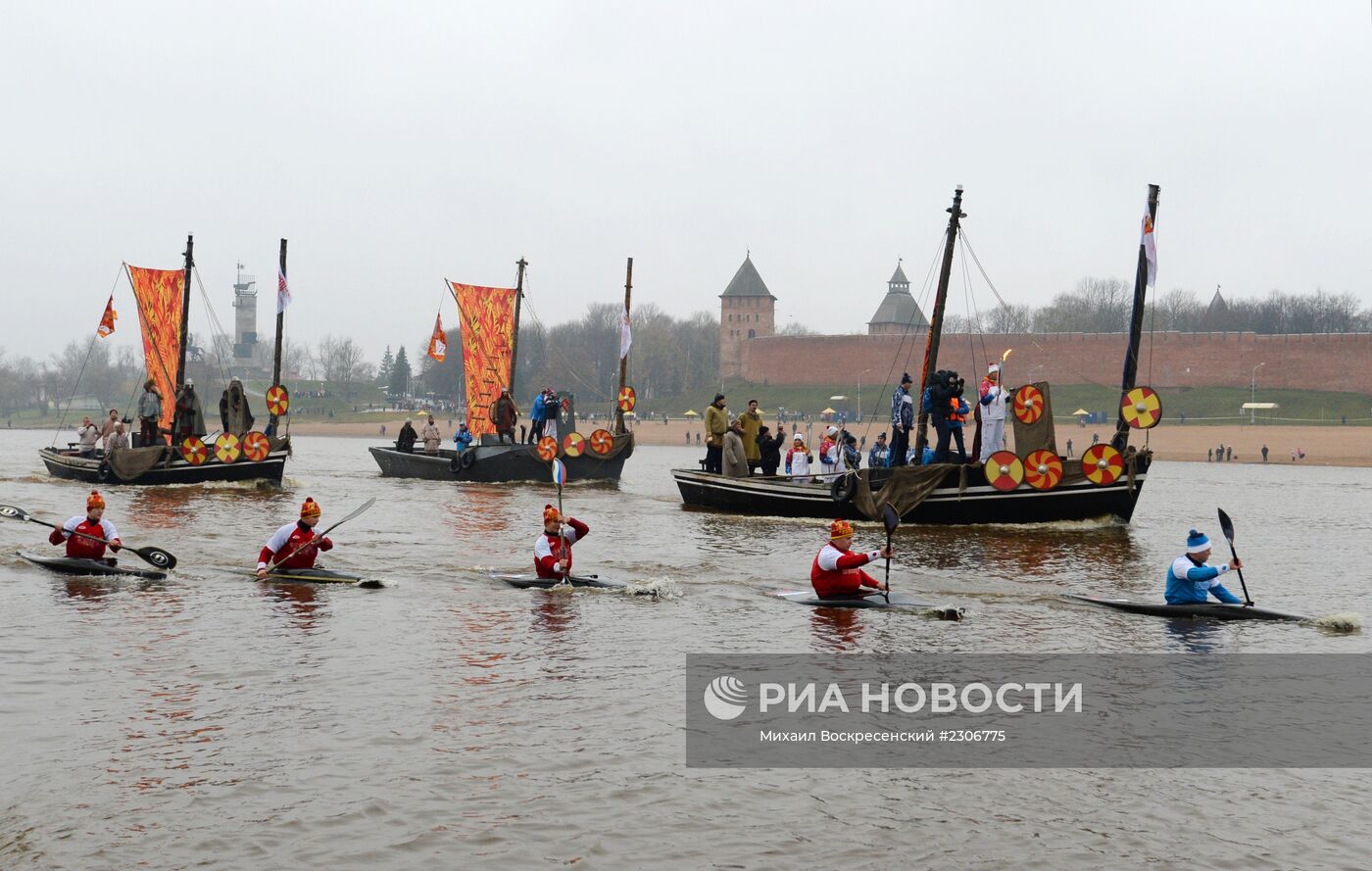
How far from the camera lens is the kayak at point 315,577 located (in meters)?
16.2

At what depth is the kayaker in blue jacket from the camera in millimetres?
14086

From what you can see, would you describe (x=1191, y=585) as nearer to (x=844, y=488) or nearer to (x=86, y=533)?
(x=844, y=488)

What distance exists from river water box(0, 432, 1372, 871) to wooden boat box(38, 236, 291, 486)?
43.2 ft

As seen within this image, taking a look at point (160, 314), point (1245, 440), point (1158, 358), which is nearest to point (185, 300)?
point (160, 314)

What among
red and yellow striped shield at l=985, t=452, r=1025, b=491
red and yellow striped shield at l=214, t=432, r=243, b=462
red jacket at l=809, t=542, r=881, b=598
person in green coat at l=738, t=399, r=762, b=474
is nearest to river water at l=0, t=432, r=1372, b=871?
red jacket at l=809, t=542, r=881, b=598

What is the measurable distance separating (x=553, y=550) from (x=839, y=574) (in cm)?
362

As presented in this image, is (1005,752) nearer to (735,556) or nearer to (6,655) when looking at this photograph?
(6,655)

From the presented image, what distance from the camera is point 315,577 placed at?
16172mm

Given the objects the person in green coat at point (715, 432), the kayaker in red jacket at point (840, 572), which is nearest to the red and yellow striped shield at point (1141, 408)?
the person in green coat at point (715, 432)

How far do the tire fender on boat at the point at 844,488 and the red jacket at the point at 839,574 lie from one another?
10.0 meters

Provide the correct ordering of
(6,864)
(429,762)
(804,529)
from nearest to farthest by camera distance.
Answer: (6,864)
(429,762)
(804,529)

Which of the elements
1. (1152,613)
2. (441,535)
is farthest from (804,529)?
(1152,613)

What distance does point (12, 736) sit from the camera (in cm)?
921

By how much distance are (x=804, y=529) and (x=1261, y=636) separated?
12.3 metres
